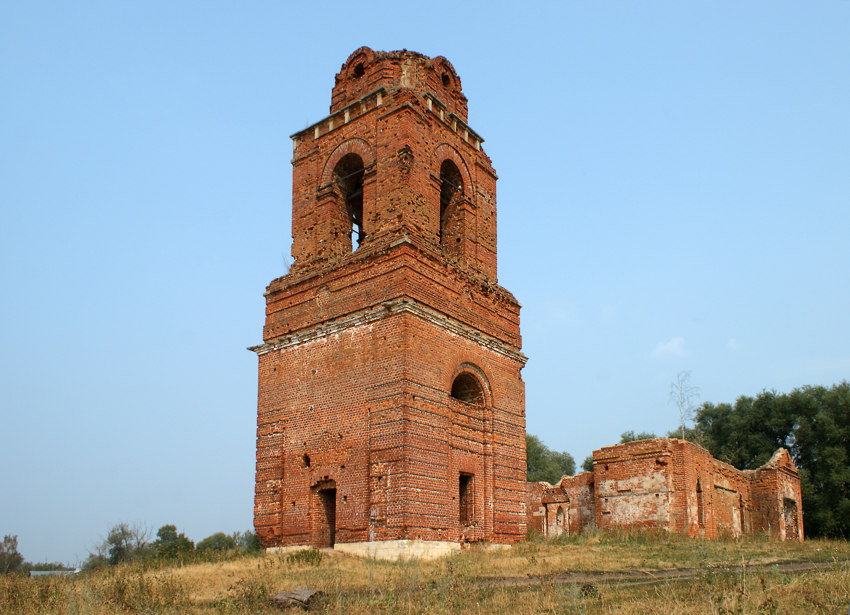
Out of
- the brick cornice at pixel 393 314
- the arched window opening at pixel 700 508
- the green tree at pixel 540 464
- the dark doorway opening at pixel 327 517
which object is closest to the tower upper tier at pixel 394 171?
the brick cornice at pixel 393 314

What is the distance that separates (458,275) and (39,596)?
966 cm

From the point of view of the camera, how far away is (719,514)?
2180cm

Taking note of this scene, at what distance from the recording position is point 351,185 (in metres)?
17.7

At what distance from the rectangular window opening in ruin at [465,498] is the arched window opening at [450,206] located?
5.29 meters

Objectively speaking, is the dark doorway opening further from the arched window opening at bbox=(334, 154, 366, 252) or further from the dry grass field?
the arched window opening at bbox=(334, 154, 366, 252)

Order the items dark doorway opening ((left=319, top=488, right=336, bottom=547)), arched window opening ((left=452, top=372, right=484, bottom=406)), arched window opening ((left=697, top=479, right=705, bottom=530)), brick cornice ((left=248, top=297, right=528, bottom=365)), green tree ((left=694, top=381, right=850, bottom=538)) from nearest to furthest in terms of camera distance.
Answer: brick cornice ((left=248, top=297, right=528, bottom=365)), dark doorway opening ((left=319, top=488, right=336, bottom=547)), arched window opening ((left=452, top=372, right=484, bottom=406)), arched window opening ((left=697, top=479, right=705, bottom=530)), green tree ((left=694, top=381, right=850, bottom=538))

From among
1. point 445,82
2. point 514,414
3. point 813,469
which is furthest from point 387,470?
point 813,469

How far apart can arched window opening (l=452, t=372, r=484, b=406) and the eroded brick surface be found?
252 inches

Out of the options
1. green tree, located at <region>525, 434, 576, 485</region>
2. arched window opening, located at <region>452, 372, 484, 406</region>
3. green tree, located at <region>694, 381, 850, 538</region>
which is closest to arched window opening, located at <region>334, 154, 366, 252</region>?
arched window opening, located at <region>452, 372, 484, 406</region>

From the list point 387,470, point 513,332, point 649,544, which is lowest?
point 649,544

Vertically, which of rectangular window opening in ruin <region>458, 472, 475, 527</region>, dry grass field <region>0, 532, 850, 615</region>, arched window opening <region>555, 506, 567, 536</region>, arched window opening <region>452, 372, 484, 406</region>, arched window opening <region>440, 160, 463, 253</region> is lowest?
arched window opening <region>555, 506, 567, 536</region>

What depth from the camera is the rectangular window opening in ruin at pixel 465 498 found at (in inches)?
582

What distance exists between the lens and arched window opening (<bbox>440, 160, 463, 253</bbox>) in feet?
56.2

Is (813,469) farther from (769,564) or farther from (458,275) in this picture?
(458,275)
